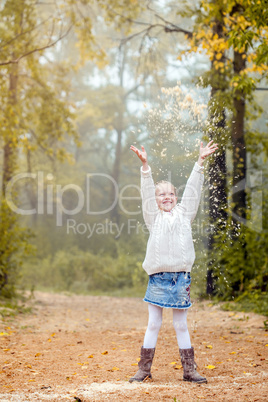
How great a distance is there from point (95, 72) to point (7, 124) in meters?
17.7

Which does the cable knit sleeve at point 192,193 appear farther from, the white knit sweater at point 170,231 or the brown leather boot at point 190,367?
the brown leather boot at point 190,367

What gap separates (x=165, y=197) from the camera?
386 centimetres

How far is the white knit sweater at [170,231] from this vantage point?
12.1 feet

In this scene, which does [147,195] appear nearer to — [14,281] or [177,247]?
[177,247]

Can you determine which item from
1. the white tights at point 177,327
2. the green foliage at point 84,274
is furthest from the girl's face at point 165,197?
the green foliage at point 84,274

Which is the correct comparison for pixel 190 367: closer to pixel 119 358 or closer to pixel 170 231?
pixel 170 231

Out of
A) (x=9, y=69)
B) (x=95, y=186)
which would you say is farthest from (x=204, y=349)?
(x=95, y=186)

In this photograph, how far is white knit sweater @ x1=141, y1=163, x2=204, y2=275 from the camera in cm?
368

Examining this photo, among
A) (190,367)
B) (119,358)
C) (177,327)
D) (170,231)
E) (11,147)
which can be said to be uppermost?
(11,147)

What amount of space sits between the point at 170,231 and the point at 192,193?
39 centimetres

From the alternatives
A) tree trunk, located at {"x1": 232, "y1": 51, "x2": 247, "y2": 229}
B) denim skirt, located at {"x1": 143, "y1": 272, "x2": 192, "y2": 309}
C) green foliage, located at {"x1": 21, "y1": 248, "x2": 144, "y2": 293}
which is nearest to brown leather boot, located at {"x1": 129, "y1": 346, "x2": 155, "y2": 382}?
denim skirt, located at {"x1": 143, "y1": 272, "x2": 192, "y2": 309}

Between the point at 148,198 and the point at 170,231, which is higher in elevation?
the point at 148,198

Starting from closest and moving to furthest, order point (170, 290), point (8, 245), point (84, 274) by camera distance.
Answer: point (170, 290) → point (8, 245) → point (84, 274)

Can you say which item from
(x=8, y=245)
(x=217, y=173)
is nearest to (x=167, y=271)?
(x=217, y=173)
